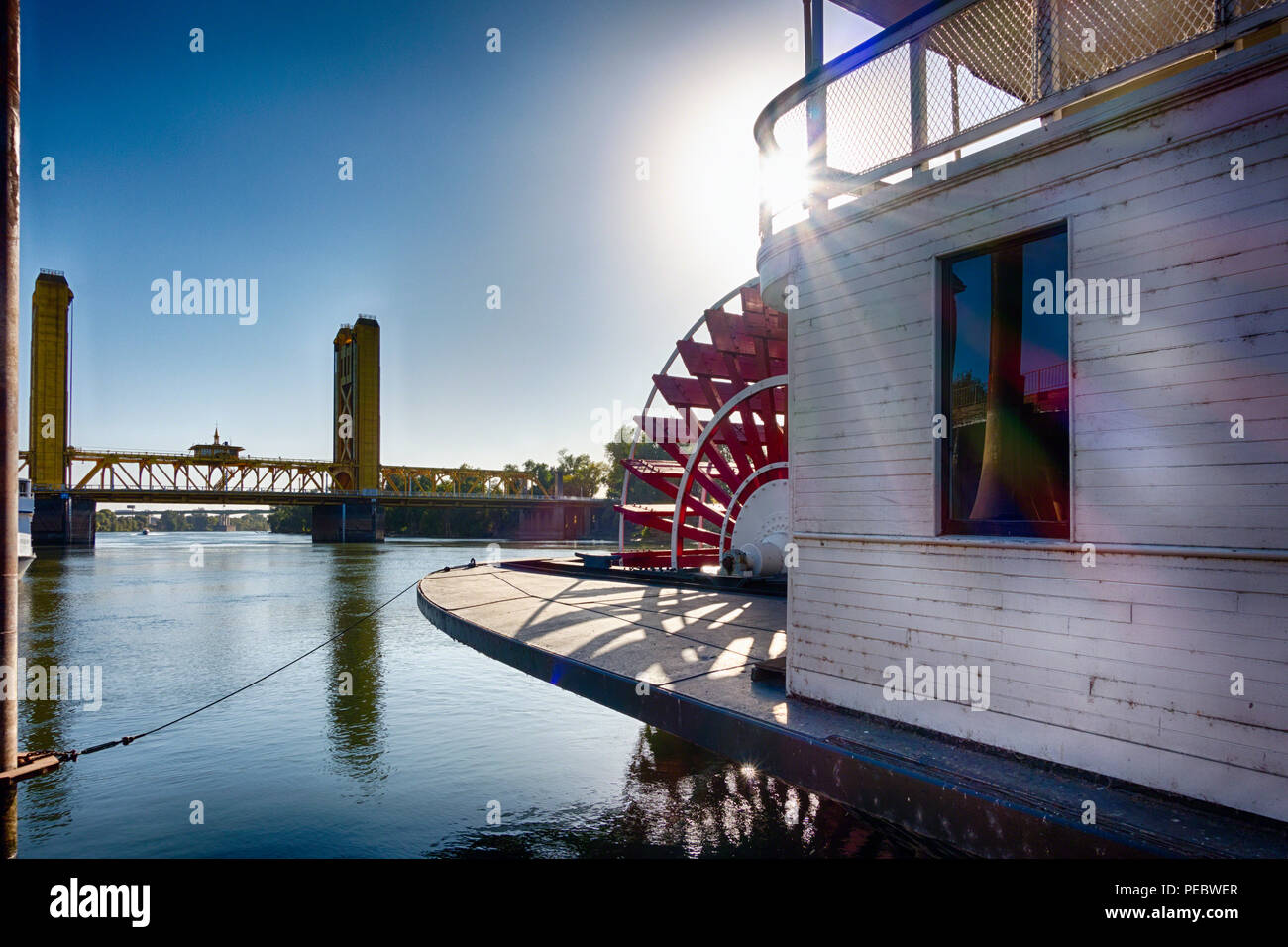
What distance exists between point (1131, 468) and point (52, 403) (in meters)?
63.7

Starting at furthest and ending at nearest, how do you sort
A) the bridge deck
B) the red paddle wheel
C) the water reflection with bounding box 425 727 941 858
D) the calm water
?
the red paddle wheel < the calm water < the water reflection with bounding box 425 727 941 858 < the bridge deck

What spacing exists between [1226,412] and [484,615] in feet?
23.9

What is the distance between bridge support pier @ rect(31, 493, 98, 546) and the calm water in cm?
4694

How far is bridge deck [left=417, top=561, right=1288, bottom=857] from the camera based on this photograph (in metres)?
2.97

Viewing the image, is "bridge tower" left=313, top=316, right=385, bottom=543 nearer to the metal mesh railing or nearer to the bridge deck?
the bridge deck

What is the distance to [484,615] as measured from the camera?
895cm

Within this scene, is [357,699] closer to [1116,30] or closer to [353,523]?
[1116,30]

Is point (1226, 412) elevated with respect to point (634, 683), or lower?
elevated

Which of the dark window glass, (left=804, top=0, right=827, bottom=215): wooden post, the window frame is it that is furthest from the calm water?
(left=804, top=0, right=827, bottom=215): wooden post

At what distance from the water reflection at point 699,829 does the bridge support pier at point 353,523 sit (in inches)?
2243

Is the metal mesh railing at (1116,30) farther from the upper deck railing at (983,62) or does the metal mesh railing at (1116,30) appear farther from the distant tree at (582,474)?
the distant tree at (582,474)
